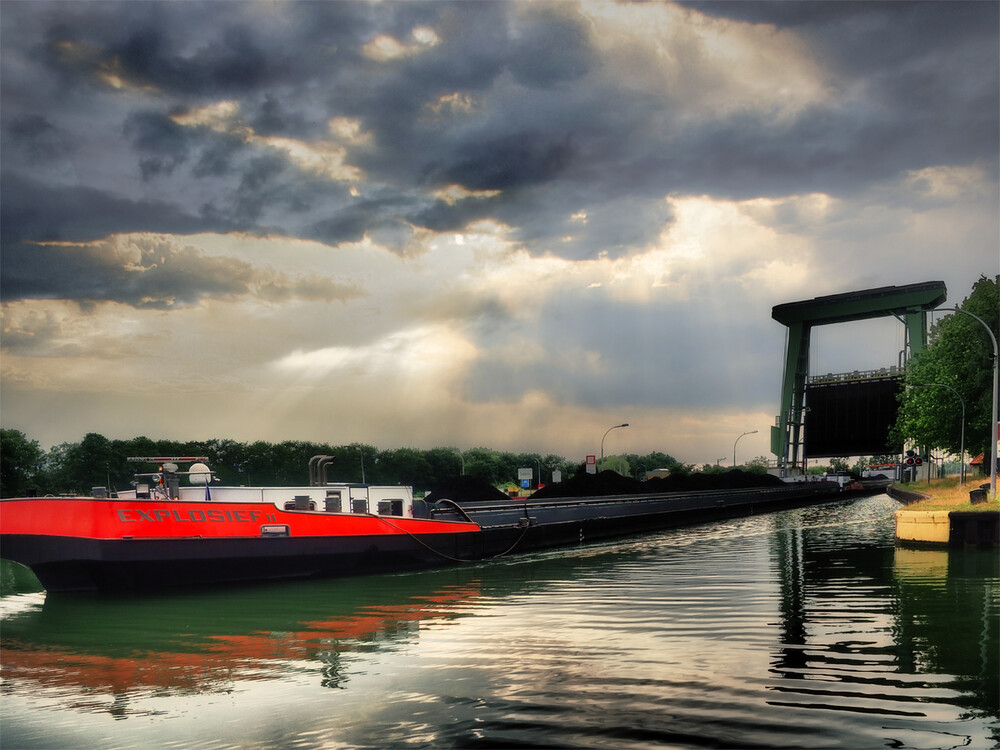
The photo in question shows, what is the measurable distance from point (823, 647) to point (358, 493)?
49.9 ft

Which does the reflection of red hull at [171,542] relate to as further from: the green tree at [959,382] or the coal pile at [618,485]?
the green tree at [959,382]

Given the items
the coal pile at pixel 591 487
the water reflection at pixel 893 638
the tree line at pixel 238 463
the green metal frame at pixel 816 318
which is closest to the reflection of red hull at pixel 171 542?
the water reflection at pixel 893 638

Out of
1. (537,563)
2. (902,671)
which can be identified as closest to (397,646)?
(902,671)

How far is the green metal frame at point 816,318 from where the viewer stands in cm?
7888

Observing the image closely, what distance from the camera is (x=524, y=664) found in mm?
9859

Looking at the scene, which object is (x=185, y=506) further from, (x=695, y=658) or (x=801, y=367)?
(x=801, y=367)

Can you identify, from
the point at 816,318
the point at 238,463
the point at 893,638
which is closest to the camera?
the point at 893,638

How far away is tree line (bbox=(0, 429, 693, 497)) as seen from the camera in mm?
91500

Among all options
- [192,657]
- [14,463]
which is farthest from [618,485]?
[14,463]

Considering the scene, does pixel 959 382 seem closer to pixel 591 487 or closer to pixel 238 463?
pixel 591 487

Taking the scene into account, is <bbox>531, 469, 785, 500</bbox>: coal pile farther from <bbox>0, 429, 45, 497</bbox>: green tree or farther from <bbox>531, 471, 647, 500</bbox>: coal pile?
<bbox>0, 429, 45, 497</bbox>: green tree

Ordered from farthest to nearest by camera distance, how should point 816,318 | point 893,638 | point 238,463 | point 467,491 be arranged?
1. point 238,463
2. point 816,318
3. point 467,491
4. point 893,638

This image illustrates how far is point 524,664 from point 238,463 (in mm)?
112309

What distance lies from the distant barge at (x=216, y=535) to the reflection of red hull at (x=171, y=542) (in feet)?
0.08
